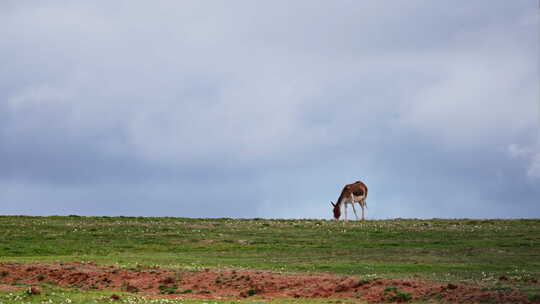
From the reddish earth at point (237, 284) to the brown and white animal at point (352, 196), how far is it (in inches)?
1230

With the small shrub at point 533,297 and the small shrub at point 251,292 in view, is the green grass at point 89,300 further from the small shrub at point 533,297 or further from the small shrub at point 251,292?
the small shrub at point 533,297

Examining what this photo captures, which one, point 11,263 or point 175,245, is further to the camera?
point 175,245

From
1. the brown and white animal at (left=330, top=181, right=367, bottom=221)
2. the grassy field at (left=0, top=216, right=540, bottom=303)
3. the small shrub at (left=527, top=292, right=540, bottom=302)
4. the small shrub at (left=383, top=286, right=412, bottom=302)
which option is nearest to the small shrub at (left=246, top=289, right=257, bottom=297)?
the grassy field at (left=0, top=216, right=540, bottom=303)

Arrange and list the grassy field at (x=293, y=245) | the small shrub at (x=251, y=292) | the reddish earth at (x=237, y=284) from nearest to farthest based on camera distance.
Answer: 1. the reddish earth at (x=237, y=284)
2. the small shrub at (x=251, y=292)
3. the grassy field at (x=293, y=245)

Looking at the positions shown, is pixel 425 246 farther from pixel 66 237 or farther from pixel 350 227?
pixel 66 237

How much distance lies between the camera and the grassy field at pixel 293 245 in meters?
35.7

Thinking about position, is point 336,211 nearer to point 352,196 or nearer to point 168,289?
point 352,196

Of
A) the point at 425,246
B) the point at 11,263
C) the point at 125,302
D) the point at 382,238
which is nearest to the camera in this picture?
the point at 125,302

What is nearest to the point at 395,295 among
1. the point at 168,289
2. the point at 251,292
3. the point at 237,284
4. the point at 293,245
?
the point at 251,292

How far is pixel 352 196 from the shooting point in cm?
6366

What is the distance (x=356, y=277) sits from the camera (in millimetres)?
31031

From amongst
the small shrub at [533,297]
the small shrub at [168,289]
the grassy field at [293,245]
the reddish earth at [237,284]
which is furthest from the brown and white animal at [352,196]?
the small shrub at [533,297]

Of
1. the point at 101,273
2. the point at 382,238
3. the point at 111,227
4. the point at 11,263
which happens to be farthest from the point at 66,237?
the point at 382,238

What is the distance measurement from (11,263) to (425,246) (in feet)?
72.6
